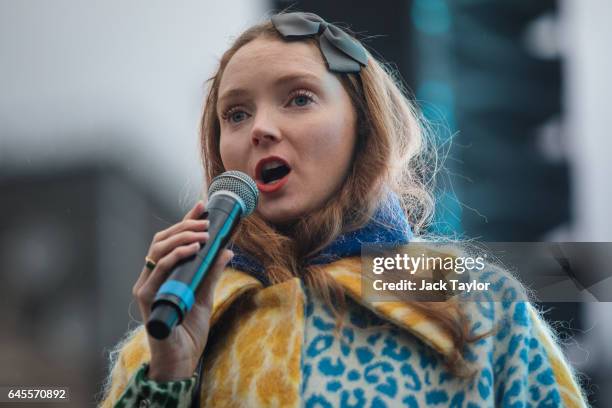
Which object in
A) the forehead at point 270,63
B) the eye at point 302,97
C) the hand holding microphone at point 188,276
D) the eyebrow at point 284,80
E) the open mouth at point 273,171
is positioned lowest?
the hand holding microphone at point 188,276

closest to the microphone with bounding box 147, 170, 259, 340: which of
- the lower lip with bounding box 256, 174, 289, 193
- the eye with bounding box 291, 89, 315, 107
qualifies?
the lower lip with bounding box 256, 174, 289, 193

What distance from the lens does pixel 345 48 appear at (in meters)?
1.89

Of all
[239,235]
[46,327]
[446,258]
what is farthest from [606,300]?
[46,327]

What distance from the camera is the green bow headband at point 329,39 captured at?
1.86 meters

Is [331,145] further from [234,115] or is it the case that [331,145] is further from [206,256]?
[206,256]

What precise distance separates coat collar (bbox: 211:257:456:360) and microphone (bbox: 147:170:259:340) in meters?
0.21

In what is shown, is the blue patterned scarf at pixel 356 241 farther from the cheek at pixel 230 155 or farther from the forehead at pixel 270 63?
the forehead at pixel 270 63

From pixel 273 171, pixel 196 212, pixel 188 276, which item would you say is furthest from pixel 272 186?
pixel 188 276

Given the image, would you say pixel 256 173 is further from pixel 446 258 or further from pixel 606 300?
pixel 606 300

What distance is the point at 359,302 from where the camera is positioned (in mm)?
1628

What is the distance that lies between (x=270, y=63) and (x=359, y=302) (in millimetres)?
474

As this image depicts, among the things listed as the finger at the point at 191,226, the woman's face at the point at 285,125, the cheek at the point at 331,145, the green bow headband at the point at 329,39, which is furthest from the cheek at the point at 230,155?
the finger at the point at 191,226

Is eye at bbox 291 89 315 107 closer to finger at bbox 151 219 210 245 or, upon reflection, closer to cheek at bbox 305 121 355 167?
cheek at bbox 305 121 355 167

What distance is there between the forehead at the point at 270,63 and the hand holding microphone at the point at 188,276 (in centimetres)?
34
